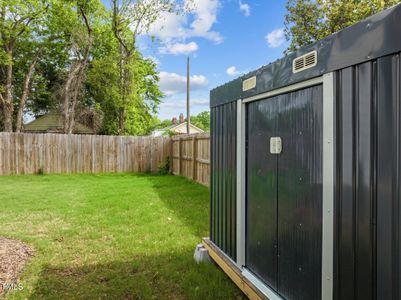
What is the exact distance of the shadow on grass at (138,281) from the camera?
116 inches

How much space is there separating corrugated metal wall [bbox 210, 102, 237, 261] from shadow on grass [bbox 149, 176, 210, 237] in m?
1.22

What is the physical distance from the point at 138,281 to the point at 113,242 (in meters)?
1.30

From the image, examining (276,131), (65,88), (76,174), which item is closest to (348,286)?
(276,131)

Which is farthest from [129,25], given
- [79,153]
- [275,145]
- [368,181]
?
[368,181]

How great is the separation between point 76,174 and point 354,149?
1224 centimetres

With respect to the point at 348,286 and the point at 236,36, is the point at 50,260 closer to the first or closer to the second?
the point at 348,286

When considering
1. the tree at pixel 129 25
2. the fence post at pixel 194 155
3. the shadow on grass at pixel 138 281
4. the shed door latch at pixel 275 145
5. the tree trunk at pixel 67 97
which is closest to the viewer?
the shed door latch at pixel 275 145

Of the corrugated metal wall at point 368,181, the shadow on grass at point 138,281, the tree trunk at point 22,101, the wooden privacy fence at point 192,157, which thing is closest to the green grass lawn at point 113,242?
the shadow on grass at point 138,281

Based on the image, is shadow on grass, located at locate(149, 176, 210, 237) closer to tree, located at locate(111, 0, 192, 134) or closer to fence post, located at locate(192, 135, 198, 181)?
fence post, located at locate(192, 135, 198, 181)

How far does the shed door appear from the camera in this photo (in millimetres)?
1949

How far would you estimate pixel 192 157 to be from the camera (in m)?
10.3

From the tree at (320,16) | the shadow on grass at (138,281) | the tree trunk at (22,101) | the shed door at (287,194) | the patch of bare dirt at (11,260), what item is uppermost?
the tree at (320,16)

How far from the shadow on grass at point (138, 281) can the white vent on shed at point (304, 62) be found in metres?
2.03

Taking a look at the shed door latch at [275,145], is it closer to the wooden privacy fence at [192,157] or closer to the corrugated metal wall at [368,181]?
the corrugated metal wall at [368,181]
